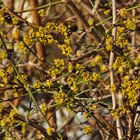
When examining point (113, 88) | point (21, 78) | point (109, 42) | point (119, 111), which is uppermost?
point (109, 42)

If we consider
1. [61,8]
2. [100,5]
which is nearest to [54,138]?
[100,5]

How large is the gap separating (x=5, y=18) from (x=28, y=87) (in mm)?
301

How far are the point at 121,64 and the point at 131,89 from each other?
11 cm

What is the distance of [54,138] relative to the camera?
6.97 ft

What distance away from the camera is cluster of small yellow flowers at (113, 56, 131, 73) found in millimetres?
1910

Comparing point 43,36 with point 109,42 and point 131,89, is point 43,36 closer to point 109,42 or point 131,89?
point 109,42

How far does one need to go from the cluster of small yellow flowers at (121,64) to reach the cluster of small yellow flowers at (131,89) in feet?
0.18

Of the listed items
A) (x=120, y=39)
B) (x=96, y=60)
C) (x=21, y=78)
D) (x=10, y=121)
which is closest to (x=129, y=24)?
(x=120, y=39)

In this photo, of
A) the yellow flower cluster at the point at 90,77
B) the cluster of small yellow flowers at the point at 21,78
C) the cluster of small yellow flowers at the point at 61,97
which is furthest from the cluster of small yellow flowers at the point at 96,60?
the cluster of small yellow flowers at the point at 21,78

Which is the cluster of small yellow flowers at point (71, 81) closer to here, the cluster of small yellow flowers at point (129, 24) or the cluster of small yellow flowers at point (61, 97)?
the cluster of small yellow flowers at point (61, 97)

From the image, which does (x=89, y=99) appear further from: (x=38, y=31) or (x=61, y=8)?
(x=61, y=8)

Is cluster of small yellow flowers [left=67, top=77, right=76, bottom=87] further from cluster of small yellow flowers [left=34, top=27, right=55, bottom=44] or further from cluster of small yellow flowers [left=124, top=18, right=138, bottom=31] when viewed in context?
cluster of small yellow flowers [left=124, top=18, right=138, bottom=31]

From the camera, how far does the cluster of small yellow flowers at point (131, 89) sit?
1.87 meters

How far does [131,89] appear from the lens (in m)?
1.87
